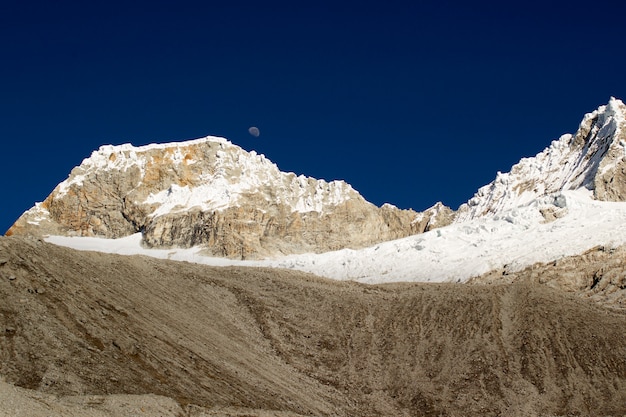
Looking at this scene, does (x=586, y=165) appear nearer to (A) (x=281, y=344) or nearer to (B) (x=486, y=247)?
(B) (x=486, y=247)

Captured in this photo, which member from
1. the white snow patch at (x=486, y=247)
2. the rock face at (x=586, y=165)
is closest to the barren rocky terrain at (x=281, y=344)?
the white snow patch at (x=486, y=247)

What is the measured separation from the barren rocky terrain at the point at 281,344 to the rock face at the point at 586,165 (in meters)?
75.5

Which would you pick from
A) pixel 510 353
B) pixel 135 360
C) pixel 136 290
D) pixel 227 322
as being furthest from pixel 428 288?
pixel 135 360

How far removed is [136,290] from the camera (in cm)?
6397

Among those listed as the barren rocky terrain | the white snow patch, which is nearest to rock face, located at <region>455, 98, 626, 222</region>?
the white snow patch

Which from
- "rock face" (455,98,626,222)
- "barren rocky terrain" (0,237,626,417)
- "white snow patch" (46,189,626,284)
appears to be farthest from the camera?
"rock face" (455,98,626,222)

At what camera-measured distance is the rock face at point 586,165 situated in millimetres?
144875

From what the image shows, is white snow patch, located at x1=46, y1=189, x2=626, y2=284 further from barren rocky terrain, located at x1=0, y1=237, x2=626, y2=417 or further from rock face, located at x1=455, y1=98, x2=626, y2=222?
rock face, located at x1=455, y1=98, x2=626, y2=222

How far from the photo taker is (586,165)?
167 meters

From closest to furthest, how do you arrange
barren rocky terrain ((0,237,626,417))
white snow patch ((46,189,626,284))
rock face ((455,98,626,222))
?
barren rocky terrain ((0,237,626,417)) < white snow patch ((46,189,626,284)) < rock face ((455,98,626,222))

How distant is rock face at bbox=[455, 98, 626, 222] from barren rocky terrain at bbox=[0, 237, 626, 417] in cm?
7552

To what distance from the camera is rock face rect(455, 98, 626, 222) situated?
14488cm

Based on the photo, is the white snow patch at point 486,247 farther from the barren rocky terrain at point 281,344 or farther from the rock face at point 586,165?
the rock face at point 586,165

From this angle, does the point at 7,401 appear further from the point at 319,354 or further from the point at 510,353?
the point at 510,353
